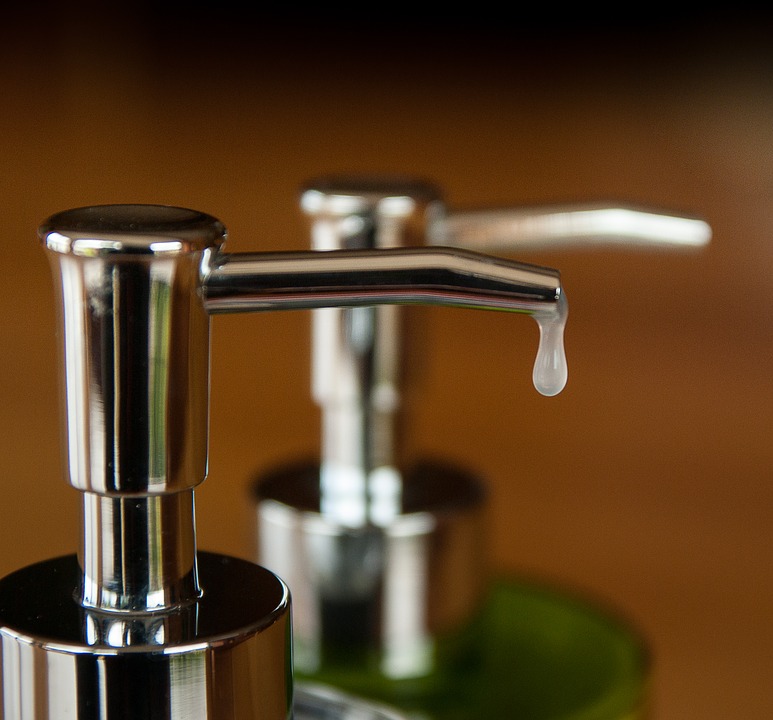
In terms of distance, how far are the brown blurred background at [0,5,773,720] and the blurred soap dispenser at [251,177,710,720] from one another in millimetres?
120

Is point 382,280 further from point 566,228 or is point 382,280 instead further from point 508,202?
point 508,202

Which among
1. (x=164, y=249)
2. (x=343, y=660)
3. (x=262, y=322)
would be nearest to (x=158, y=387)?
(x=164, y=249)

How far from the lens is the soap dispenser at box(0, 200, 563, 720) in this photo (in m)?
0.19

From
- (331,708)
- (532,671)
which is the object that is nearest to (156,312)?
(331,708)

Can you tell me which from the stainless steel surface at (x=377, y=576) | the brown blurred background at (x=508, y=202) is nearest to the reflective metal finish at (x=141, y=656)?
the stainless steel surface at (x=377, y=576)

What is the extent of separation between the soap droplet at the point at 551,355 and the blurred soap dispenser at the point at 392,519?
13 cm

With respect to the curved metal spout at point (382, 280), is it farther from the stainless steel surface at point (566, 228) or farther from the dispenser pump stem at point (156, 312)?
the stainless steel surface at point (566, 228)

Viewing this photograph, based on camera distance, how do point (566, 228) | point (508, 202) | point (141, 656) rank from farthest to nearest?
point (508, 202), point (566, 228), point (141, 656)

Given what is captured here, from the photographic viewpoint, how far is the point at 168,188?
592 millimetres

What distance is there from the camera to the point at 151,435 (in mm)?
201

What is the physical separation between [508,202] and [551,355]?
1.11 ft

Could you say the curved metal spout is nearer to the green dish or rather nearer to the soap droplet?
the soap droplet

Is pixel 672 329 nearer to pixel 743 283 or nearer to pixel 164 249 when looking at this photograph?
pixel 743 283

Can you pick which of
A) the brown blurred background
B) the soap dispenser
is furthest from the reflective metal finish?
the brown blurred background
